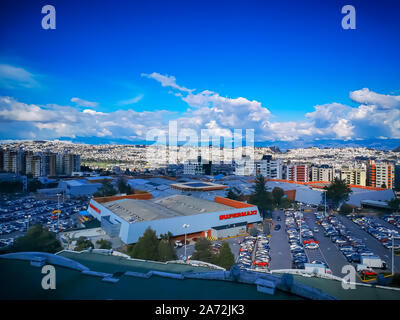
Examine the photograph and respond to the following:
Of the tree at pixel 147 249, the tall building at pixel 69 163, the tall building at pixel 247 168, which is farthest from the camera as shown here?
the tall building at pixel 69 163

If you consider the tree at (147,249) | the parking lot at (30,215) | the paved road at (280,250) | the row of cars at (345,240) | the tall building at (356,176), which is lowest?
the parking lot at (30,215)

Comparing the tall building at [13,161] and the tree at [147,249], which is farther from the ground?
the tall building at [13,161]

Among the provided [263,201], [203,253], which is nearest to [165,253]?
[203,253]

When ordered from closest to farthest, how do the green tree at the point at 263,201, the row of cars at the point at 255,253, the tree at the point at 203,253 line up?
the tree at the point at 203,253 < the row of cars at the point at 255,253 < the green tree at the point at 263,201

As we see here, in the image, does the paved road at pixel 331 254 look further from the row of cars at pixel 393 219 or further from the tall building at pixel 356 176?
the tall building at pixel 356 176

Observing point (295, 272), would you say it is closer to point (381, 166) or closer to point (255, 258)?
point (255, 258)

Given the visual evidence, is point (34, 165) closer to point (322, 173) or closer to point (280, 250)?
point (280, 250)

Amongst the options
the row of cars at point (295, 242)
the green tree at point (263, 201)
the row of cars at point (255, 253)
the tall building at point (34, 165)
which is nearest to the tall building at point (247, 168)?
the green tree at point (263, 201)
